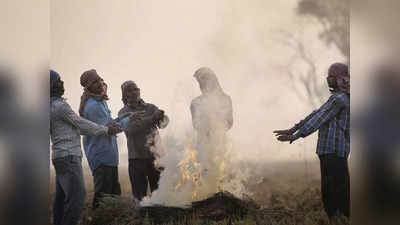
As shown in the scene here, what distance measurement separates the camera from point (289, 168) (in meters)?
4.47

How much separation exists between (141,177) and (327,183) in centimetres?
153

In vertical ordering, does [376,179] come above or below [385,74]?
below

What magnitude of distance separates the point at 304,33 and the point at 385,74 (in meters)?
0.97

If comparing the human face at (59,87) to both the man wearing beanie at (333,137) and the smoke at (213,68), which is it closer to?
Result: the smoke at (213,68)

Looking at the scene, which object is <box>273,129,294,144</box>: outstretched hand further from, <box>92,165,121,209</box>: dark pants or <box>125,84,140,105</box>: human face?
<box>92,165,121,209</box>: dark pants

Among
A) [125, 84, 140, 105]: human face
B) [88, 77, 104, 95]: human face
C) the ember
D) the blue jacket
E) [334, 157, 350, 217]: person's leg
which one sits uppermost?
[88, 77, 104, 95]: human face

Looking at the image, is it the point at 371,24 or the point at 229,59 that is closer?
the point at 371,24

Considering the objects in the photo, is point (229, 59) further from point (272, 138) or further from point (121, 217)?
point (121, 217)

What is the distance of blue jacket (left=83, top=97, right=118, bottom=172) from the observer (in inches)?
174

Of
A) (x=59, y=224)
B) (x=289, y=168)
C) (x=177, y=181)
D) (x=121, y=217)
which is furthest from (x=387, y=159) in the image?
(x=59, y=224)

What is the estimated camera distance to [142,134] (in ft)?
14.6

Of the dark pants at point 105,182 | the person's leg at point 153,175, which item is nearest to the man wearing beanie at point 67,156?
the dark pants at point 105,182

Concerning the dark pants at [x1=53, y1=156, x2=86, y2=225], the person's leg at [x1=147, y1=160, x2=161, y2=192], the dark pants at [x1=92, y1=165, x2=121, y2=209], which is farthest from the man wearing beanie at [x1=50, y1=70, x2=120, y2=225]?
the person's leg at [x1=147, y1=160, x2=161, y2=192]

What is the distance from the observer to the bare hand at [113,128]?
4.41m
